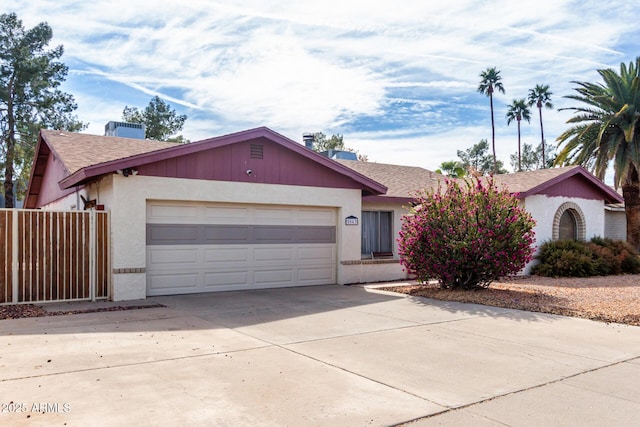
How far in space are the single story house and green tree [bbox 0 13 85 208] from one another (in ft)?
49.8

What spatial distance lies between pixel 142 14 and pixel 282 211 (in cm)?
573

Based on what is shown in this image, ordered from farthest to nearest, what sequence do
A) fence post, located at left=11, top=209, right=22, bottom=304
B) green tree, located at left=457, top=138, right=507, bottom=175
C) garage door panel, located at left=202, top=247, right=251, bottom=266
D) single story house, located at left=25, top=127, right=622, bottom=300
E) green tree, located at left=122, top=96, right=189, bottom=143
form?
green tree, located at left=457, top=138, right=507, bottom=175
green tree, located at left=122, top=96, right=189, bottom=143
garage door panel, located at left=202, top=247, right=251, bottom=266
single story house, located at left=25, top=127, right=622, bottom=300
fence post, located at left=11, top=209, right=22, bottom=304

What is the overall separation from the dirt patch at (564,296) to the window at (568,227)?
3352 mm

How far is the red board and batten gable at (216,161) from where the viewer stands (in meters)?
11.6

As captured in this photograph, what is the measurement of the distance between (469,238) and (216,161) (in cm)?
615

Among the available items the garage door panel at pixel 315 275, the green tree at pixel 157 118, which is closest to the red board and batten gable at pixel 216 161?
the garage door panel at pixel 315 275

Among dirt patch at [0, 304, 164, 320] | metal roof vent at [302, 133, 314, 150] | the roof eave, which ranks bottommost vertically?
dirt patch at [0, 304, 164, 320]

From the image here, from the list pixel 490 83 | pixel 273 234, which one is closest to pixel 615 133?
pixel 273 234

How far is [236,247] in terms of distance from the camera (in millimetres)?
13078

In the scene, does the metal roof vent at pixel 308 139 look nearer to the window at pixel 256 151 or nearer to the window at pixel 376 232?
the window at pixel 376 232

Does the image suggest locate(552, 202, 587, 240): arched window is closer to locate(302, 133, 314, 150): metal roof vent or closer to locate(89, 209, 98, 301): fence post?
locate(302, 133, 314, 150): metal roof vent

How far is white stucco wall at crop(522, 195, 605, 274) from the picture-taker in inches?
691

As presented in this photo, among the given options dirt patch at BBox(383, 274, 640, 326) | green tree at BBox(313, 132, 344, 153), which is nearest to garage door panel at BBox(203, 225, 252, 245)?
dirt patch at BBox(383, 274, 640, 326)

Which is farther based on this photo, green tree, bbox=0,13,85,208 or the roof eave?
green tree, bbox=0,13,85,208
